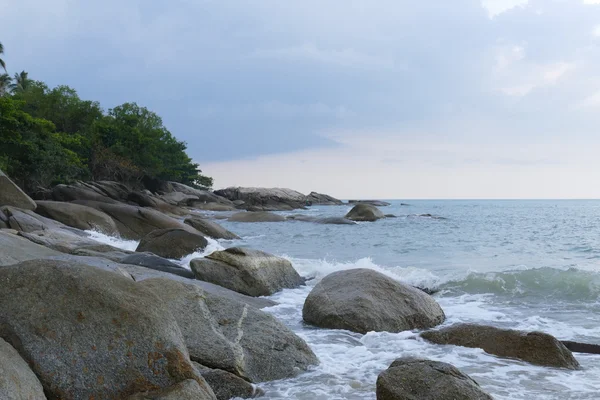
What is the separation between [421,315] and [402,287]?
2.01 ft

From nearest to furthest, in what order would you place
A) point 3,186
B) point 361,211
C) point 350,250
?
point 3,186 → point 350,250 → point 361,211

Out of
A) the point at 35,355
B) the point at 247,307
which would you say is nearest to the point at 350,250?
the point at 247,307

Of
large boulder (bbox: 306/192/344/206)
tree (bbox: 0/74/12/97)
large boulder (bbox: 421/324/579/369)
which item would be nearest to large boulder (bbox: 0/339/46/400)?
large boulder (bbox: 421/324/579/369)

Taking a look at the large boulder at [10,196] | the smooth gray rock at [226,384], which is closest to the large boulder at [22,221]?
the large boulder at [10,196]

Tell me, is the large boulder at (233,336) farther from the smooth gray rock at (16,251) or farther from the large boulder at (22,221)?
the large boulder at (22,221)

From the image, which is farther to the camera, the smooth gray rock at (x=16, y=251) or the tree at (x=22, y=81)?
the tree at (x=22, y=81)

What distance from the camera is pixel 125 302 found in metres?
4.87

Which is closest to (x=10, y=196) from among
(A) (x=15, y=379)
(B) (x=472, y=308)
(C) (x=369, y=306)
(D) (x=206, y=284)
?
(D) (x=206, y=284)

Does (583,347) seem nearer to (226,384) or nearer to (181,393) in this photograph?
(226,384)

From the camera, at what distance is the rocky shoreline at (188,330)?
4.56 metres

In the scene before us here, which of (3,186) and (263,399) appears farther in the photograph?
(3,186)

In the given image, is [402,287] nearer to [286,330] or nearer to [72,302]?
[286,330]

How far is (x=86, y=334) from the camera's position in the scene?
15.3 ft

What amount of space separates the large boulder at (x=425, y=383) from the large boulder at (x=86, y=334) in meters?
1.90
